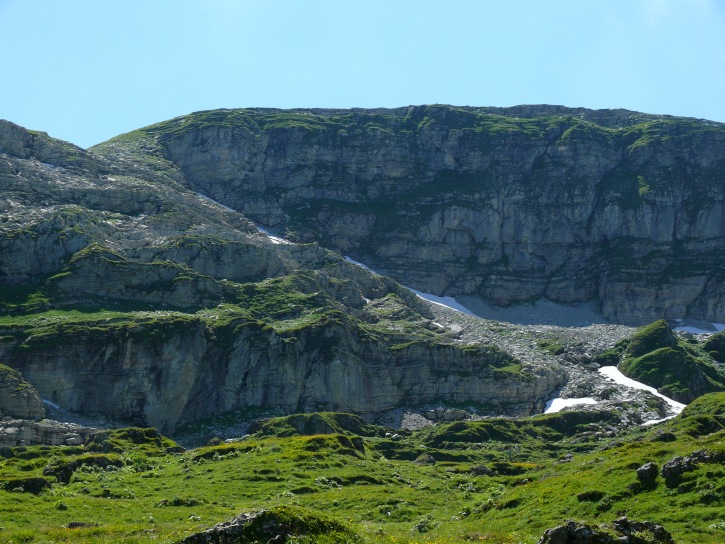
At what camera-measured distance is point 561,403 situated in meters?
139

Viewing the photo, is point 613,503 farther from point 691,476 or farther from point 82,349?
point 82,349

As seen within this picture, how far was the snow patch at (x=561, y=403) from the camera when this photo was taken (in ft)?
451

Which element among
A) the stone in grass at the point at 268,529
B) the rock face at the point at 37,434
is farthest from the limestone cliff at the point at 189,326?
the stone in grass at the point at 268,529

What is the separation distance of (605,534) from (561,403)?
10954 cm

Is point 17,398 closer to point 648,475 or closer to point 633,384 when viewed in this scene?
point 648,475

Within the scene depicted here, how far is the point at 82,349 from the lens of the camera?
115438 millimetres

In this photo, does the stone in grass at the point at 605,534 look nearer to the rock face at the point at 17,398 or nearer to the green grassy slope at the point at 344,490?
the green grassy slope at the point at 344,490

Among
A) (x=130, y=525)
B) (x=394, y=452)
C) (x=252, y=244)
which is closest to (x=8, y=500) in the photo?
(x=130, y=525)

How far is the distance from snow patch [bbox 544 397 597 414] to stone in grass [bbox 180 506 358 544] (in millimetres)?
104970

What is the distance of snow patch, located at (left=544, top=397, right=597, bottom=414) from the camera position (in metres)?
137

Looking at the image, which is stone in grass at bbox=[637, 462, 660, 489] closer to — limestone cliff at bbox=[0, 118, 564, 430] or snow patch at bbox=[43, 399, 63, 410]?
limestone cliff at bbox=[0, 118, 564, 430]

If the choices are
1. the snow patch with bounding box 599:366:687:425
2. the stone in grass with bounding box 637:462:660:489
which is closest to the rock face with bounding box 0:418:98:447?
the stone in grass with bounding box 637:462:660:489

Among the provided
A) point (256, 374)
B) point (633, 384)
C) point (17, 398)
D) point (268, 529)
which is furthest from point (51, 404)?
point (633, 384)

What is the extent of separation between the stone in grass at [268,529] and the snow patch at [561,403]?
104970 mm
